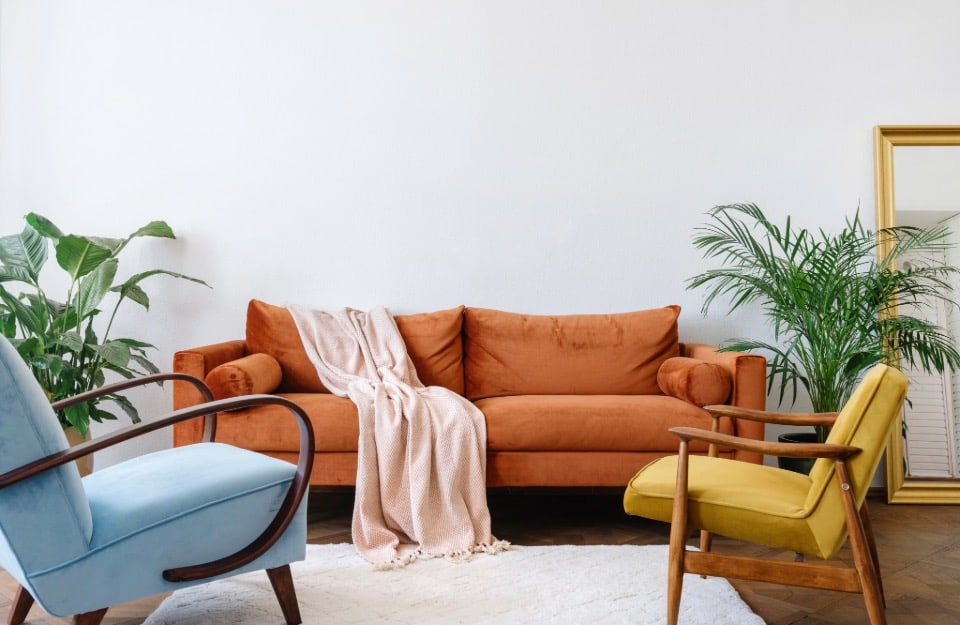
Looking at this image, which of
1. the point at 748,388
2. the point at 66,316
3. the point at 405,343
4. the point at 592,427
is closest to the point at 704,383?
the point at 748,388

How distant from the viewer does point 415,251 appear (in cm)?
399

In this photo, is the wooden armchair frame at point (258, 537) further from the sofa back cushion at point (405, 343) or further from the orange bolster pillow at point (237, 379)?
the sofa back cushion at point (405, 343)

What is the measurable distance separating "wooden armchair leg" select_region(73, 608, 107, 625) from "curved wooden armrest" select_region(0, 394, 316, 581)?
16 centimetres

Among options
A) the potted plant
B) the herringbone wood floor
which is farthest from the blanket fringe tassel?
the potted plant

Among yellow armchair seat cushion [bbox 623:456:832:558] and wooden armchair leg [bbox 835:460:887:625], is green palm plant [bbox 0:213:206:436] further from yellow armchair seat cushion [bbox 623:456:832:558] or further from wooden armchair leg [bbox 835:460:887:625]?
wooden armchair leg [bbox 835:460:887:625]

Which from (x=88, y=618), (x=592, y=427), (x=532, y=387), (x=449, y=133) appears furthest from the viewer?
(x=449, y=133)

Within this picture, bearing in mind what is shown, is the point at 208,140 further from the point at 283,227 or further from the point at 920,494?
the point at 920,494

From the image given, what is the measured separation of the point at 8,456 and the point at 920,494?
3.88m

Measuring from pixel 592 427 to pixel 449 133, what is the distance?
1.94 meters

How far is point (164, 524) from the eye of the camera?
172 cm

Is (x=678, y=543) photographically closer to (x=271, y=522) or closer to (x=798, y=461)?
(x=271, y=522)

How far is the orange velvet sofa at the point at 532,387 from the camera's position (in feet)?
9.52

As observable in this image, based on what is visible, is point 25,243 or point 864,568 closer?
point 864,568

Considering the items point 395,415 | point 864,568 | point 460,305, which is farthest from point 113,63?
point 864,568
